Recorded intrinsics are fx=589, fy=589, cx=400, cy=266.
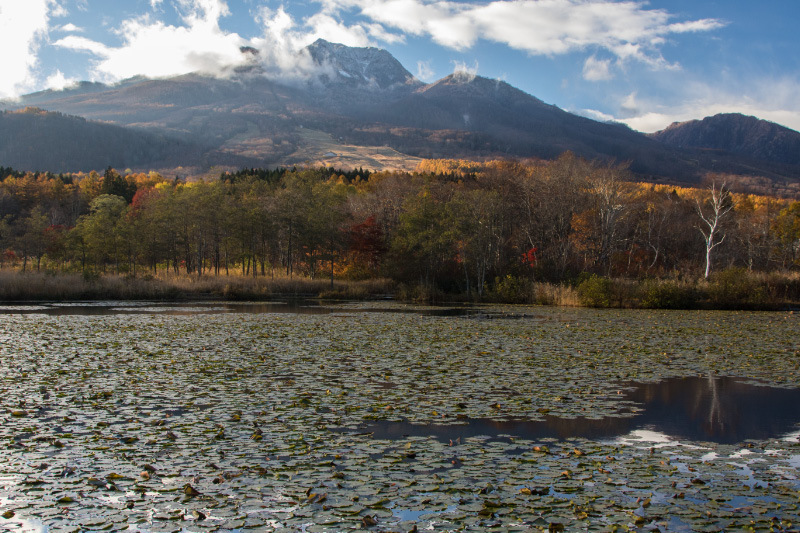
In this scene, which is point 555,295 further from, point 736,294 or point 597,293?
point 736,294

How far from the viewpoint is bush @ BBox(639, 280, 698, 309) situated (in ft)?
144

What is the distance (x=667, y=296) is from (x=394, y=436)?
39.3m

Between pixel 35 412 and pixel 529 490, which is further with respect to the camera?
pixel 35 412

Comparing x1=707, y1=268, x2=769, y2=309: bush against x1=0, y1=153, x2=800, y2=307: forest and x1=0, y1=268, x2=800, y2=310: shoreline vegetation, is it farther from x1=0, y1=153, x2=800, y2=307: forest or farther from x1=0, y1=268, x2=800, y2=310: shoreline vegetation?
x1=0, y1=153, x2=800, y2=307: forest

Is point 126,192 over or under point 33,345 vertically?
over

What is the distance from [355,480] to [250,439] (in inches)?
104

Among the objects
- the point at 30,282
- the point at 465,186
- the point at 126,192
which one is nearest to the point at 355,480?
the point at 30,282

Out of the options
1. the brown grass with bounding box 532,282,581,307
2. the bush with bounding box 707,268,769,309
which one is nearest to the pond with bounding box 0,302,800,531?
the brown grass with bounding box 532,282,581,307

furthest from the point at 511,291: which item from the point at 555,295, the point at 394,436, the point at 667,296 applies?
the point at 394,436

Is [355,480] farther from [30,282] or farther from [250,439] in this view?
[30,282]

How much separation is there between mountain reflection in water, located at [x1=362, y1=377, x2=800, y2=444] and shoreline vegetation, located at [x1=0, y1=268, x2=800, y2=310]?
1223 inches

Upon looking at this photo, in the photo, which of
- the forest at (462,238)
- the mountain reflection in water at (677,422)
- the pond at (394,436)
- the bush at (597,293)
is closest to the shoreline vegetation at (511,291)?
the bush at (597,293)

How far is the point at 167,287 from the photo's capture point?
169 ft

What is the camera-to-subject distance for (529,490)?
7578mm
